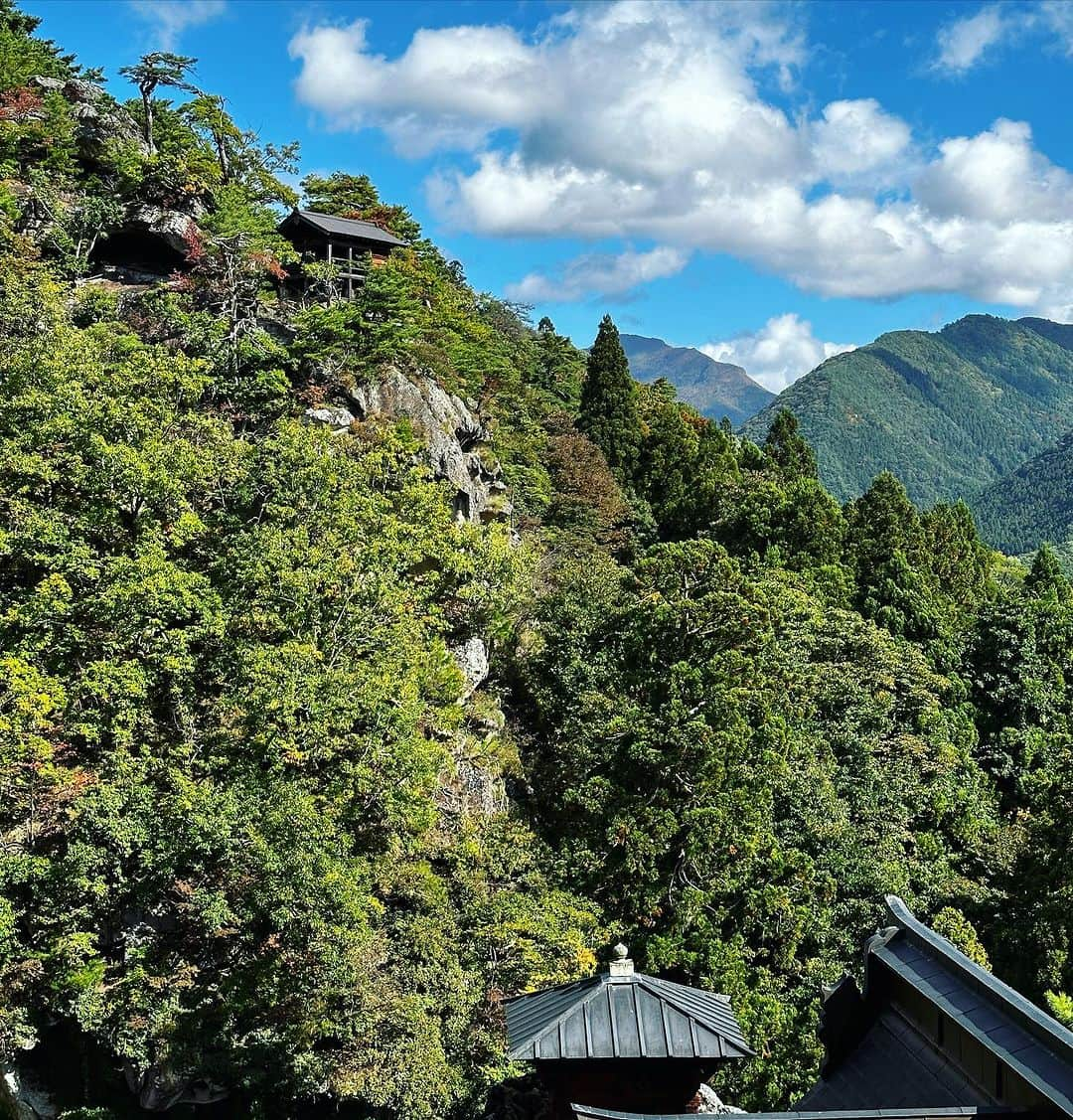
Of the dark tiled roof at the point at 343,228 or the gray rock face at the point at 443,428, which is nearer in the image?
the gray rock face at the point at 443,428

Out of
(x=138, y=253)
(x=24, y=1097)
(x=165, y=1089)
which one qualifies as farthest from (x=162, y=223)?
(x=165, y=1089)

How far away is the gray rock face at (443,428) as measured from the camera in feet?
70.3

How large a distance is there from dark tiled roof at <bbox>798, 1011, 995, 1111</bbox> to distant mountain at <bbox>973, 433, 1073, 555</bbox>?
427 feet

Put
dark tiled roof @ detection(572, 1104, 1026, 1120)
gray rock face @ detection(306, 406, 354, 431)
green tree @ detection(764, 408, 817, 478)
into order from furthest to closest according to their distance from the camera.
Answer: green tree @ detection(764, 408, 817, 478), gray rock face @ detection(306, 406, 354, 431), dark tiled roof @ detection(572, 1104, 1026, 1120)

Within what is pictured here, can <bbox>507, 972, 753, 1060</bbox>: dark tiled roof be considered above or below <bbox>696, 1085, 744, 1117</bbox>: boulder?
above

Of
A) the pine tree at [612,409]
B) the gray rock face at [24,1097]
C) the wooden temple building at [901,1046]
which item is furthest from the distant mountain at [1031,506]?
the wooden temple building at [901,1046]

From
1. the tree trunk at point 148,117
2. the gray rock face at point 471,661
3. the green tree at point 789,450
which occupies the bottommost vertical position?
the gray rock face at point 471,661

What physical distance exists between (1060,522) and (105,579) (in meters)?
140

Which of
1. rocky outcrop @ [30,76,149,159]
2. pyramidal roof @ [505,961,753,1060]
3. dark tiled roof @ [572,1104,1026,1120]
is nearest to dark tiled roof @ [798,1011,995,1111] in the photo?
dark tiled roof @ [572,1104,1026,1120]

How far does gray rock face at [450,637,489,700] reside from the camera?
18.1 meters

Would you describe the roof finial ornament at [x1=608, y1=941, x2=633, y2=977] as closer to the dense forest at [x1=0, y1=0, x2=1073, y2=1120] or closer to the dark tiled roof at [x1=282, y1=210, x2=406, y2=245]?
the dense forest at [x1=0, y1=0, x2=1073, y2=1120]

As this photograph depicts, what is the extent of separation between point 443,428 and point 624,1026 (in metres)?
18.9

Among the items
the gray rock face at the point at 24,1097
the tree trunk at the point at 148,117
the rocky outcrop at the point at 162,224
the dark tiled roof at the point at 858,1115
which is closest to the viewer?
the dark tiled roof at the point at 858,1115

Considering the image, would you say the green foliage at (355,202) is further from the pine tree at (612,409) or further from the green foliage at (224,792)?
the green foliage at (224,792)
